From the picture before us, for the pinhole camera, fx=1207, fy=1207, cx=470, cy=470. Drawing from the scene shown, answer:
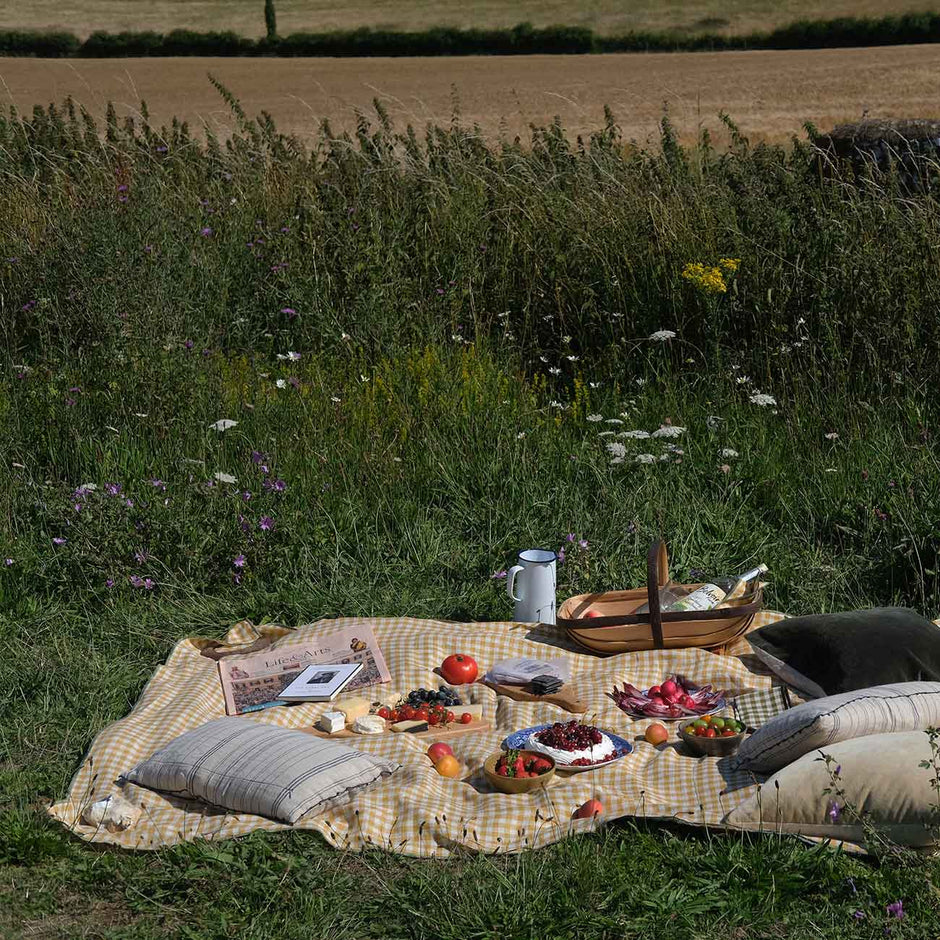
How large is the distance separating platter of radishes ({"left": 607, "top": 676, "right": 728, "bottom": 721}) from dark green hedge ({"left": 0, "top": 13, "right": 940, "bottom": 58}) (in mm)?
55271

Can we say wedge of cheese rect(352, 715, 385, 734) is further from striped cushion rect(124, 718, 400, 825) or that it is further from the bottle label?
the bottle label

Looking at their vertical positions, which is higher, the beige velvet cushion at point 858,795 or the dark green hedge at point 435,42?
the dark green hedge at point 435,42

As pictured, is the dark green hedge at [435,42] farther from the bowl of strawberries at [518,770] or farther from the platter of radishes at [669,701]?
the bowl of strawberries at [518,770]

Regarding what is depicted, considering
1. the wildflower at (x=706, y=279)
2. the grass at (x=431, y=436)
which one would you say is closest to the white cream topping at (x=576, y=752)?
the grass at (x=431, y=436)

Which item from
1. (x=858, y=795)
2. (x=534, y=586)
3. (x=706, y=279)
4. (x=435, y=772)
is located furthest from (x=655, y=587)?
(x=706, y=279)

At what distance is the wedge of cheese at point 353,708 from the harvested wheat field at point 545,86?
18364 mm

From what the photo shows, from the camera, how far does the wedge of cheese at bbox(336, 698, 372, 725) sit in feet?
13.5

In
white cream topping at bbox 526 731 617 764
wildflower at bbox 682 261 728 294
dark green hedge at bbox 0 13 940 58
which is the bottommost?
white cream topping at bbox 526 731 617 764

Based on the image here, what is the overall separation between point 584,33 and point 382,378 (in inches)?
2183

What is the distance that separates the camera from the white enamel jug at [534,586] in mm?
4750

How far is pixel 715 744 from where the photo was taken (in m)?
3.80

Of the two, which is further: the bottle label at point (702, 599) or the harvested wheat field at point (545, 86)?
the harvested wheat field at point (545, 86)

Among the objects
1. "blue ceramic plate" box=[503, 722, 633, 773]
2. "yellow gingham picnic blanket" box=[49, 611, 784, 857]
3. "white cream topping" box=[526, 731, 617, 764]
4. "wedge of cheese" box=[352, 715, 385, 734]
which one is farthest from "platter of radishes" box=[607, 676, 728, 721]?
"wedge of cheese" box=[352, 715, 385, 734]

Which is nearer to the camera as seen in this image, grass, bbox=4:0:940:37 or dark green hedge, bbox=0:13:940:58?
dark green hedge, bbox=0:13:940:58
